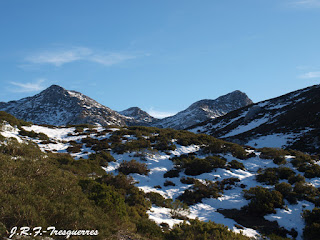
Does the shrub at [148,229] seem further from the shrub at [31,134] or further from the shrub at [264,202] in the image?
the shrub at [31,134]

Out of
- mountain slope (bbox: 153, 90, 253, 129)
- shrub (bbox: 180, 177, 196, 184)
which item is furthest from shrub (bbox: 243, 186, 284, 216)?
mountain slope (bbox: 153, 90, 253, 129)

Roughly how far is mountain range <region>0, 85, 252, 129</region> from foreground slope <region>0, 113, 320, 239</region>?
79.3m

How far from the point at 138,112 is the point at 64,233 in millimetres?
190710

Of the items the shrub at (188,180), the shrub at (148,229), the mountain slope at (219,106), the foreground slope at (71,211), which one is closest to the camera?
the foreground slope at (71,211)

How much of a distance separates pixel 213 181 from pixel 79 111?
387 feet

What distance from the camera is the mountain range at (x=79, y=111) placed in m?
110

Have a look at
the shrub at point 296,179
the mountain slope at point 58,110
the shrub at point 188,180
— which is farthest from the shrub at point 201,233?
the mountain slope at point 58,110

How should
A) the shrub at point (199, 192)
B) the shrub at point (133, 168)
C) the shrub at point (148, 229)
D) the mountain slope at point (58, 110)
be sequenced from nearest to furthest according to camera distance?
1. the shrub at point (148, 229)
2. the shrub at point (199, 192)
3. the shrub at point (133, 168)
4. the mountain slope at point (58, 110)

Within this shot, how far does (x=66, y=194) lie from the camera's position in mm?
7480

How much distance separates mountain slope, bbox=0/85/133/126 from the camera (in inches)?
4370

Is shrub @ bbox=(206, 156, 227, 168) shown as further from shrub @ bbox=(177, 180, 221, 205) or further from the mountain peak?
the mountain peak

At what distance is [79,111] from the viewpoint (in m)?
122

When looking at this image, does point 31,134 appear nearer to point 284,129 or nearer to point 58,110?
point 284,129

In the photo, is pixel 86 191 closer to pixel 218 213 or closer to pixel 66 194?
pixel 66 194
